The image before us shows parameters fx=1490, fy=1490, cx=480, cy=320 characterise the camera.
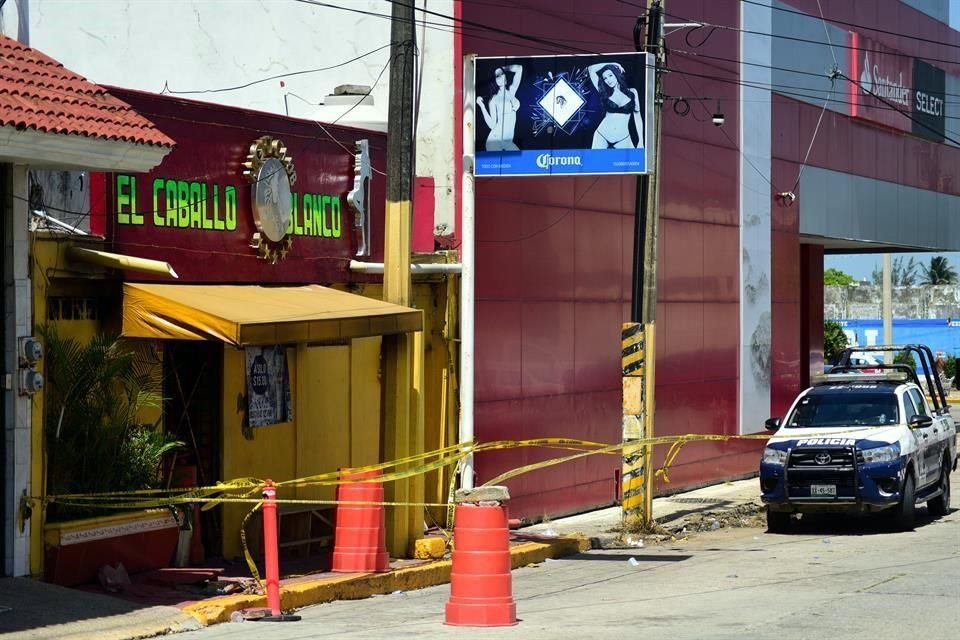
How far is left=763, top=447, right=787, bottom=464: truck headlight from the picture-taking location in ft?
61.5

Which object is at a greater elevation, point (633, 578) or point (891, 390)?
point (891, 390)

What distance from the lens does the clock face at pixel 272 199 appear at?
15.2 metres

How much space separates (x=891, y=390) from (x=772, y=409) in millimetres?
8347

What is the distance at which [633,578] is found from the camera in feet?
49.9

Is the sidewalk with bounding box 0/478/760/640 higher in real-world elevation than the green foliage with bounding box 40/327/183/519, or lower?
lower

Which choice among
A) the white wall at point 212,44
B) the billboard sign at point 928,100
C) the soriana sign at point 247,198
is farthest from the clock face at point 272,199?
the billboard sign at point 928,100

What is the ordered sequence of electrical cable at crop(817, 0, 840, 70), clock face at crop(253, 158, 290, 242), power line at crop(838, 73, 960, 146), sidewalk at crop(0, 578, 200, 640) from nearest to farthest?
sidewalk at crop(0, 578, 200, 640) < clock face at crop(253, 158, 290, 242) < electrical cable at crop(817, 0, 840, 70) < power line at crop(838, 73, 960, 146)

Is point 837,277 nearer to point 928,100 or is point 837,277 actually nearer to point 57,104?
point 928,100

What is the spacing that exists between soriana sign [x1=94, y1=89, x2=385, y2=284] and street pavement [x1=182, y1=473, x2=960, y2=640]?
3.74 meters

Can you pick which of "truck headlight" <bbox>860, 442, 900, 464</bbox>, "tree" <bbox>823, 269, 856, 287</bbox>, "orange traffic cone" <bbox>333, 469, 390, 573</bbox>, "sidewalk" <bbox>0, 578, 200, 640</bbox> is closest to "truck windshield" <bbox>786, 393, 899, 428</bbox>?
"truck headlight" <bbox>860, 442, 900, 464</bbox>

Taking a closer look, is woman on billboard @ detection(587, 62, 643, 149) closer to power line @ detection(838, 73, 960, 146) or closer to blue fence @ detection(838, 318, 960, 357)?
power line @ detection(838, 73, 960, 146)

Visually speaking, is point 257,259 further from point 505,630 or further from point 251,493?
point 505,630

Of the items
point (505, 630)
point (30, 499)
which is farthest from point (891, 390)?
point (30, 499)

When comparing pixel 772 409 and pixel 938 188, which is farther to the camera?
pixel 938 188
